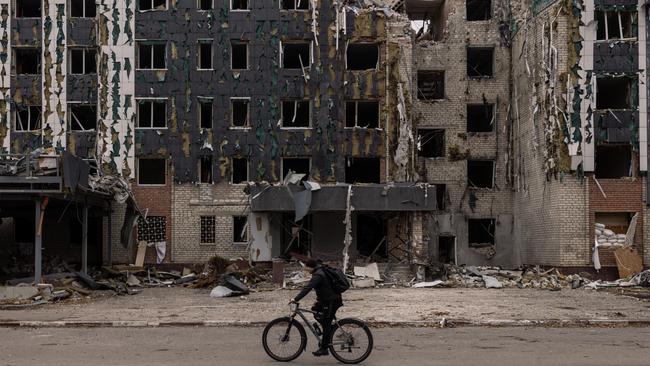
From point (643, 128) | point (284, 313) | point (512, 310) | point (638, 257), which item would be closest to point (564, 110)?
point (643, 128)

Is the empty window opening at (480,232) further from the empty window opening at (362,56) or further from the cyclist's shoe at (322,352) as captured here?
the cyclist's shoe at (322,352)

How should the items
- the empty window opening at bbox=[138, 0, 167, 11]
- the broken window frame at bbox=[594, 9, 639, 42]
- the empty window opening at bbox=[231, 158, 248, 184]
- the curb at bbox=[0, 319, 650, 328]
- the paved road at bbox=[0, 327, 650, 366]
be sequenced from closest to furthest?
the paved road at bbox=[0, 327, 650, 366] < the curb at bbox=[0, 319, 650, 328] < the broken window frame at bbox=[594, 9, 639, 42] < the empty window opening at bbox=[231, 158, 248, 184] < the empty window opening at bbox=[138, 0, 167, 11]

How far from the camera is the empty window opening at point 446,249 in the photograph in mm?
37625

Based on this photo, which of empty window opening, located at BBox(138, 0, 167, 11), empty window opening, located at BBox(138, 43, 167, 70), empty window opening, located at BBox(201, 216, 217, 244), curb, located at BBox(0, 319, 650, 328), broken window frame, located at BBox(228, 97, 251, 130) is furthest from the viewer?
empty window opening, located at BBox(138, 0, 167, 11)

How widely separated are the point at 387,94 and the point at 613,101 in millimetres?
10513

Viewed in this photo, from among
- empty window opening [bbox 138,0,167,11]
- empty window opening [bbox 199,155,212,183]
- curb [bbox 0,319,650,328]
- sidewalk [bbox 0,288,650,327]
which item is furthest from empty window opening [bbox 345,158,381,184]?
curb [bbox 0,319,650,328]

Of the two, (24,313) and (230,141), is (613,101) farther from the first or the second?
(24,313)

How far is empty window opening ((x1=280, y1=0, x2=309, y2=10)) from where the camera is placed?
34531mm

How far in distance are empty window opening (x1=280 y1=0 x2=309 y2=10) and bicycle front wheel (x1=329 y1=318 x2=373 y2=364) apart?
26339 mm

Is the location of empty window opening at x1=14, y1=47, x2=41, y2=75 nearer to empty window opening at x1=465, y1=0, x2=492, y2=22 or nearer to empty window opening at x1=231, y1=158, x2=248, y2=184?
empty window opening at x1=231, y1=158, x2=248, y2=184

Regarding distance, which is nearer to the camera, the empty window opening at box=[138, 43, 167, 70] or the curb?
the curb

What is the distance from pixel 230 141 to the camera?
33.8 m

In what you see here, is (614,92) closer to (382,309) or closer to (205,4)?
(382,309)

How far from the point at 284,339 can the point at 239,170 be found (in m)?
24.2
